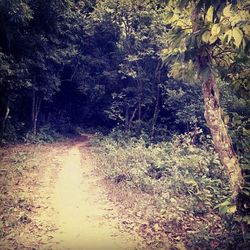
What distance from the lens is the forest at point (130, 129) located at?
17.1 ft

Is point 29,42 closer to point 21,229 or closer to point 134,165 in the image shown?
point 134,165

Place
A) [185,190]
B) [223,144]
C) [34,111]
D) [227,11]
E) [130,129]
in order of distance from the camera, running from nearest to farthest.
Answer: [227,11] < [223,144] < [185,190] < [34,111] < [130,129]

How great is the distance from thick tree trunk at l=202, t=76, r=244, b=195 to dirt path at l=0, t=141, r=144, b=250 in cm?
272

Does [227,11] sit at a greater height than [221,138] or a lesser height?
greater

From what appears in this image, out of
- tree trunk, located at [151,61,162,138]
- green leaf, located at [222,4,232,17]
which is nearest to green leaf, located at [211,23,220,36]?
green leaf, located at [222,4,232,17]

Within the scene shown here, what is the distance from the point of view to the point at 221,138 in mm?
5262

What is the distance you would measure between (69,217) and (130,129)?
15.5m

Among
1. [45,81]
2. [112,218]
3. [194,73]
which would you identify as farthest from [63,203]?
[45,81]

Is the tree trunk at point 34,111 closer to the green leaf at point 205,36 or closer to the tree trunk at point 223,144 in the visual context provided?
the tree trunk at point 223,144

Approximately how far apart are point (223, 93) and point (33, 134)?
13.1m

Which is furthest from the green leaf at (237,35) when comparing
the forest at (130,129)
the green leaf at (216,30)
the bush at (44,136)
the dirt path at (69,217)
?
the bush at (44,136)

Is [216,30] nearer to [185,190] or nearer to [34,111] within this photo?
[185,190]

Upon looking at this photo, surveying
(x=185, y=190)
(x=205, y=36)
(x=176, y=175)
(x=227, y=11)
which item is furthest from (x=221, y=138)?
(x=176, y=175)

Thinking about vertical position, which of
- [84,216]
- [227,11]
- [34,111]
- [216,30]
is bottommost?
[84,216]
